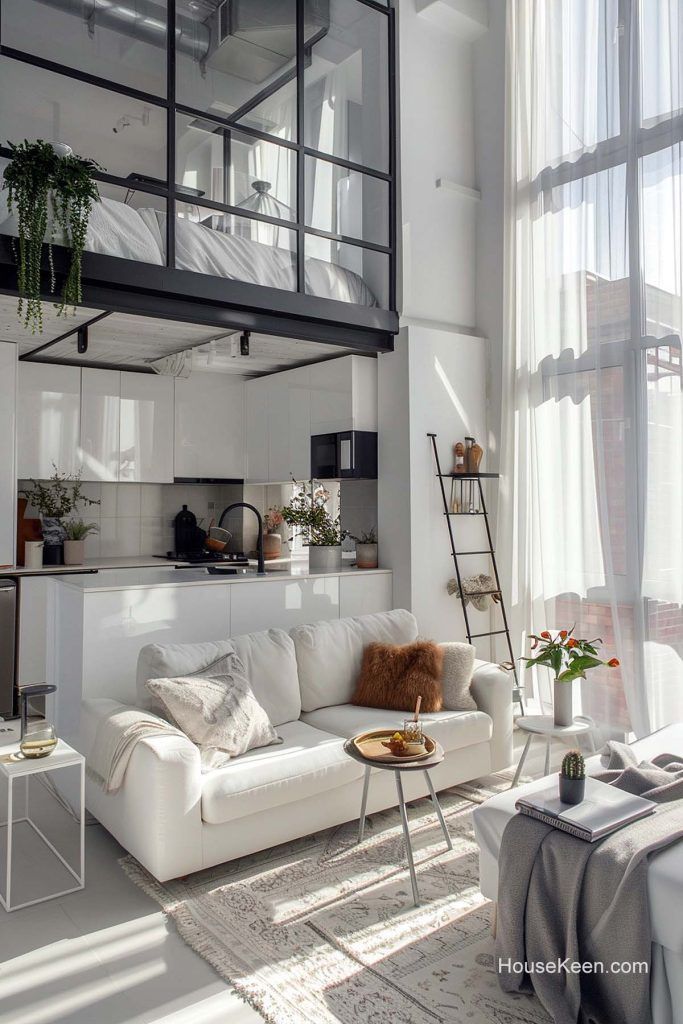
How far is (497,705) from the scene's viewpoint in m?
3.97

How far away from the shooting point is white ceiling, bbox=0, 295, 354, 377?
449 cm

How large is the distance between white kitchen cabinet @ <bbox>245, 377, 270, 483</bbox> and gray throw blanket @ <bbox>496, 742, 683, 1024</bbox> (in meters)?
4.33

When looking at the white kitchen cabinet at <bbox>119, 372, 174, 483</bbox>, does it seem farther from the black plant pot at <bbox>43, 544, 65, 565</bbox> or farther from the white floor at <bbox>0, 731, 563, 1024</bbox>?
the white floor at <bbox>0, 731, 563, 1024</bbox>

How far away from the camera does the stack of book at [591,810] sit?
225 centimetres

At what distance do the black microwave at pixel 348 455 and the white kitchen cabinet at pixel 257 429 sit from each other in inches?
37.0

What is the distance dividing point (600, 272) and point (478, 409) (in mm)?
1259

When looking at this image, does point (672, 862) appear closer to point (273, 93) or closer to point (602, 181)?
point (602, 181)

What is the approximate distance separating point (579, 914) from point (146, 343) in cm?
425

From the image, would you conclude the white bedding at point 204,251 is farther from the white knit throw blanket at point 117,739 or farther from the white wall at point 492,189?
the white knit throw blanket at point 117,739

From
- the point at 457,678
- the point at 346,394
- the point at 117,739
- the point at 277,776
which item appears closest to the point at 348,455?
the point at 346,394

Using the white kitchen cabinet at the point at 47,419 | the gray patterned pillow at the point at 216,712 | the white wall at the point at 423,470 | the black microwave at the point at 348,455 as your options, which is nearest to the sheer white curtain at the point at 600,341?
the white wall at the point at 423,470

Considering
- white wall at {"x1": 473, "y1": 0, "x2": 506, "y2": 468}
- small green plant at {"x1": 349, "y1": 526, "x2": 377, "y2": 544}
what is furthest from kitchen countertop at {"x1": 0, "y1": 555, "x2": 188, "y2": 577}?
white wall at {"x1": 473, "y1": 0, "x2": 506, "y2": 468}

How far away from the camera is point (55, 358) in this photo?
19.0 ft

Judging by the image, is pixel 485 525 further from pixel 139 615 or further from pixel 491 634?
pixel 139 615
